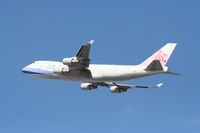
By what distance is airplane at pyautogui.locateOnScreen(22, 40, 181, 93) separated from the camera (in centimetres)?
6303

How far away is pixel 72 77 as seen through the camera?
67.7 m

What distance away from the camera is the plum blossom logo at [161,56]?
68.2 m

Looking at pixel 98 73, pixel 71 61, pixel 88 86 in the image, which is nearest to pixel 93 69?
pixel 98 73

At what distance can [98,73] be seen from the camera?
6800cm

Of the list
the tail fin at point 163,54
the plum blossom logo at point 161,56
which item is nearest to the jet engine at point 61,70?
the tail fin at point 163,54

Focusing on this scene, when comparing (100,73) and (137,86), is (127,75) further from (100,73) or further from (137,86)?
(137,86)

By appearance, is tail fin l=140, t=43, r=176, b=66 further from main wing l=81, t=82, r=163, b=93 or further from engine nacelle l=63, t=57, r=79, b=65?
engine nacelle l=63, t=57, r=79, b=65

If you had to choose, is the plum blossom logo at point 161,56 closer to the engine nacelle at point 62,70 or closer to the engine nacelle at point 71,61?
the engine nacelle at point 71,61

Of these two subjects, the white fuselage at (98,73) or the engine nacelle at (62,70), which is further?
the engine nacelle at (62,70)

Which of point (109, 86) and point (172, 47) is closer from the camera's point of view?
point (172, 47)

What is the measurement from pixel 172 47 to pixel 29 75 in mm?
23906

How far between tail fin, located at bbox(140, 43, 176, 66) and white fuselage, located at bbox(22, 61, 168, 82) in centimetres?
291

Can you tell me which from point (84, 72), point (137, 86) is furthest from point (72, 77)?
point (137, 86)

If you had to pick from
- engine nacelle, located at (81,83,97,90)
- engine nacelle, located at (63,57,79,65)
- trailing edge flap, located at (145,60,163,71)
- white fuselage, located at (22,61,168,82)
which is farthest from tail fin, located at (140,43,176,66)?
engine nacelle, located at (63,57,79,65)
